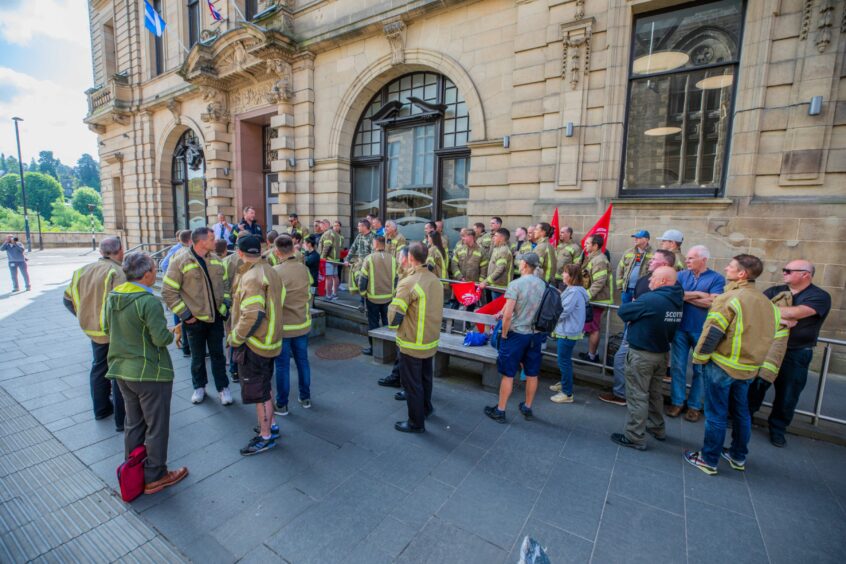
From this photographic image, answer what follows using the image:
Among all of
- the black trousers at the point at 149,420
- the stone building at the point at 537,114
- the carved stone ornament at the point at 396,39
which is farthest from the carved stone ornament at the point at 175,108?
the black trousers at the point at 149,420

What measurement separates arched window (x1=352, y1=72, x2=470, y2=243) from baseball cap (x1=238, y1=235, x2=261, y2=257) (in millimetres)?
6589

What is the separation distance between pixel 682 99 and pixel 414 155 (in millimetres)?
6319

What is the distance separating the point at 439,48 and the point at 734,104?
6.33 metres

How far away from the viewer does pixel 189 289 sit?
15.5ft

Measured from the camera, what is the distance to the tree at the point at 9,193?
218 feet

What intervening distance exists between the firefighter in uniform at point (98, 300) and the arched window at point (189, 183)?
13.3 metres

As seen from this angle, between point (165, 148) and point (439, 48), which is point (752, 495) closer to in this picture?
point (439, 48)

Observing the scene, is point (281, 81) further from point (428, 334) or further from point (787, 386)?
point (787, 386)

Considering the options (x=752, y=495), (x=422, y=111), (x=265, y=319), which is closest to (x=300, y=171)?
(x=422, y=111)

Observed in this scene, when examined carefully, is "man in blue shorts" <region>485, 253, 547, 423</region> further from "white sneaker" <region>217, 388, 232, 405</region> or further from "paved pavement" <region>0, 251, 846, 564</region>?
"white sneaker" <region>217, 388, 232, 405</region>

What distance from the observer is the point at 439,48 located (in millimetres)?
9500

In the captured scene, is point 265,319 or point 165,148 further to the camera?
point 165,148

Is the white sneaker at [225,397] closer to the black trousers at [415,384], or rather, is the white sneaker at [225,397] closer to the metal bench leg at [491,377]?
the black trousers at [415,384]

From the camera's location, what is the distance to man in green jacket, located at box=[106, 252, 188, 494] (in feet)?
10.6
